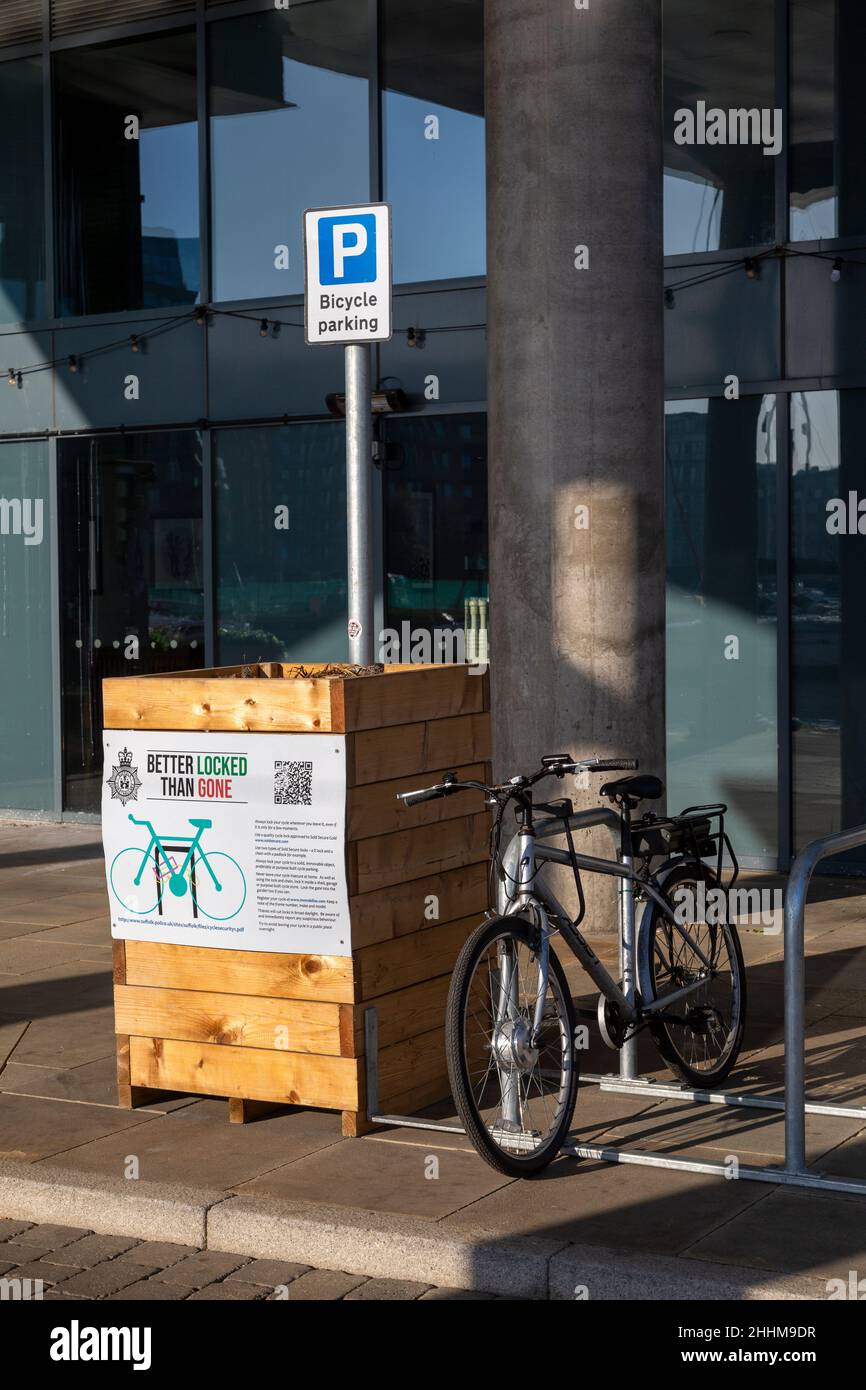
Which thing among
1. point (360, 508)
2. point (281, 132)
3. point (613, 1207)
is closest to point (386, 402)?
point (281, 132)

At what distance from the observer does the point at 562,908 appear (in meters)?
5.85

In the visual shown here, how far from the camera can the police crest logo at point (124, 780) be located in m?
6.05

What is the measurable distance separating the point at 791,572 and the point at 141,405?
205 inches

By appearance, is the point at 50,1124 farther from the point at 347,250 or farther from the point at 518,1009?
the point at 347,250

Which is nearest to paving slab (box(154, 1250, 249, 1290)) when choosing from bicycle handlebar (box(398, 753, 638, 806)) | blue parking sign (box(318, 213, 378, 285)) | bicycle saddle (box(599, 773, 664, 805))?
bicycle handlebar (box(398, 753, 638, 806))

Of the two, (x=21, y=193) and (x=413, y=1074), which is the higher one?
(x=21, y=193)

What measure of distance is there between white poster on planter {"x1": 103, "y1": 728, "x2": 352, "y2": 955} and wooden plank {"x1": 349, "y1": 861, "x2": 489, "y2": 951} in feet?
0.31

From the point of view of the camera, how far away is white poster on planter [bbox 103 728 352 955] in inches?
223

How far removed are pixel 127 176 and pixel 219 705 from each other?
28.8ft

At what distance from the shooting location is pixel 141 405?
43.4 ft

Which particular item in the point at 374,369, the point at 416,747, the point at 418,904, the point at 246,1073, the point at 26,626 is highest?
the point at 374,369

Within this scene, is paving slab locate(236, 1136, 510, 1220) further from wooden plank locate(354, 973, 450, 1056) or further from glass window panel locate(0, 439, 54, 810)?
glass window panel locate(0, 439, 54, 810)

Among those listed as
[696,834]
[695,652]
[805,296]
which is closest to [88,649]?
[695,652]
